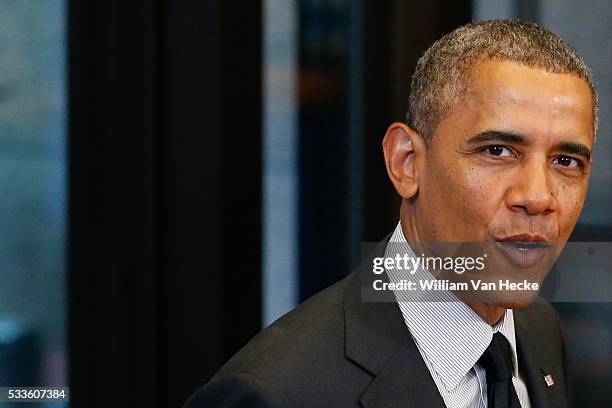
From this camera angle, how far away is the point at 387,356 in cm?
78

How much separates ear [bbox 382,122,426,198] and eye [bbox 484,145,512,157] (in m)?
0.07

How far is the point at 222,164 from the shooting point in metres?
1.12

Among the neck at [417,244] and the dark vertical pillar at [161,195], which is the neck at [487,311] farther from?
the dark vertical pillar at [161,195]

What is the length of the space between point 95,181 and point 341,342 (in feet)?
1.59

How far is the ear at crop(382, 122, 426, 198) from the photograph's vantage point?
820mm

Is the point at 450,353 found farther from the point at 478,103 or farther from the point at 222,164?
the point at 222,164

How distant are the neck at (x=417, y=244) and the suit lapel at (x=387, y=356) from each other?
6 centimetres

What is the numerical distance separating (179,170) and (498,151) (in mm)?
503

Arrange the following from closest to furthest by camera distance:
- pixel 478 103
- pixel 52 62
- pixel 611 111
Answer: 1. pixel 478 103
2. pixel 52 62
3. pixel 611 111

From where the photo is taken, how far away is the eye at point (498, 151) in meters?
0.78

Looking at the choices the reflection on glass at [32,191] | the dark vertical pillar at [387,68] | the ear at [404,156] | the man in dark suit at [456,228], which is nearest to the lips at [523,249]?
the man in dark suit at [456,228]

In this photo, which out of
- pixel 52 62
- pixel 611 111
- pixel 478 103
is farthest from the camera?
pixel 611 111

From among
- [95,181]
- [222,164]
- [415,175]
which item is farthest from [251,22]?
[415,175]

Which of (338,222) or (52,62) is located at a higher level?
(52,62)
